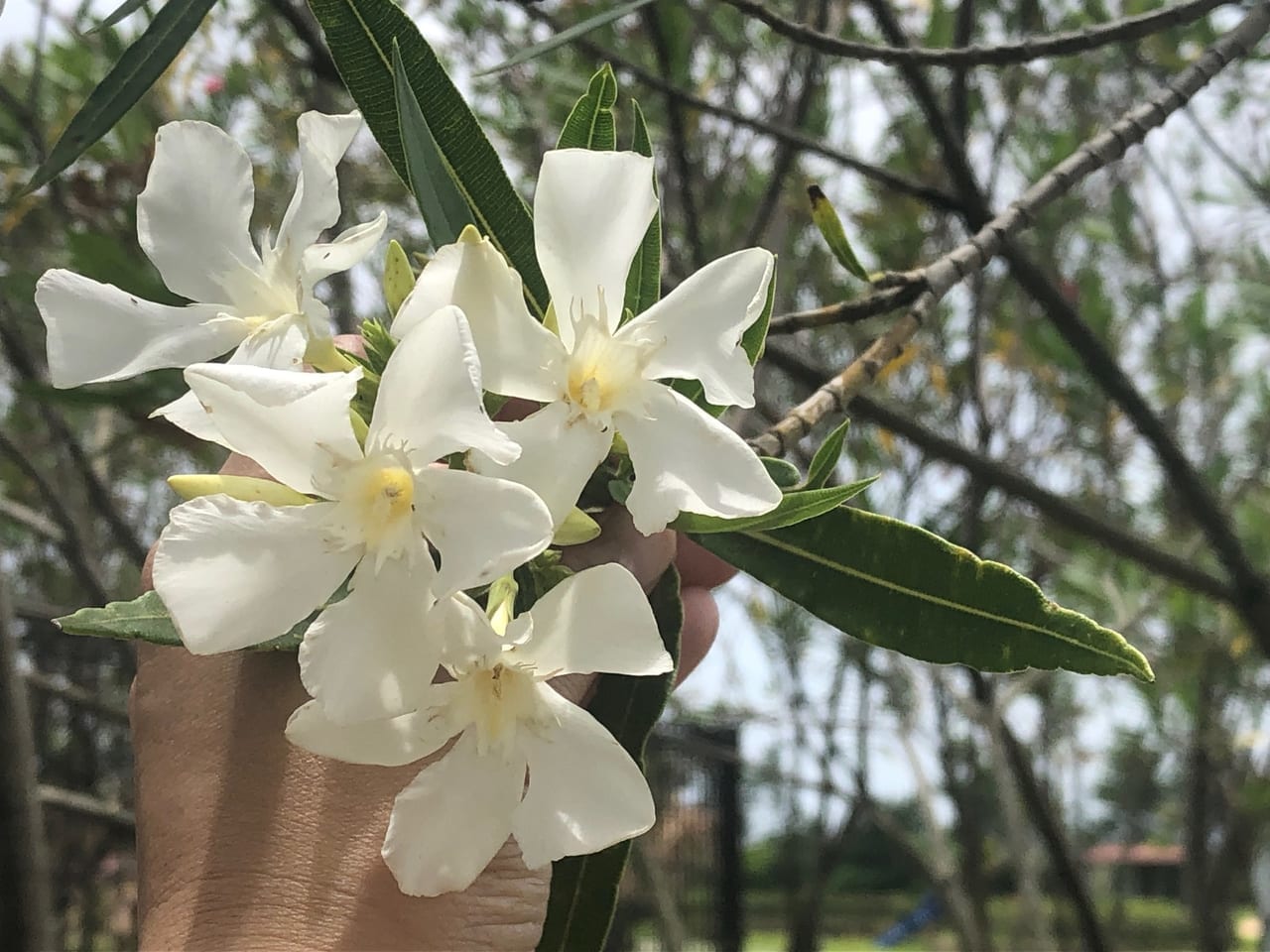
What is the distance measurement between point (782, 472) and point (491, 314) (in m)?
0.19

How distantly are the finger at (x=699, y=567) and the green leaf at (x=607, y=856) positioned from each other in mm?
174

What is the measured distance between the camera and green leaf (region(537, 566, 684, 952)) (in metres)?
0.61

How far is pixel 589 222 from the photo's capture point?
475 mm

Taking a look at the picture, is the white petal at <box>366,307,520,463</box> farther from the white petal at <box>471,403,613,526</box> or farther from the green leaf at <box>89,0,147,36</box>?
the green leaf at <box>89,0,147,36</box>

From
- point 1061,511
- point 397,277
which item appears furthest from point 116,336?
point 1061,511

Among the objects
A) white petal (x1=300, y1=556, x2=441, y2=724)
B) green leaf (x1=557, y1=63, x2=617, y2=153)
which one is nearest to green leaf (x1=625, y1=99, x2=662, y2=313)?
green leaf (x1=557, y1=63, x2=617, y2=153)

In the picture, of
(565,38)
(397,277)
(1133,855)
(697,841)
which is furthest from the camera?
(1133,855)

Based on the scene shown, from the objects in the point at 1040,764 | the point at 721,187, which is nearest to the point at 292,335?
the point at 721,187

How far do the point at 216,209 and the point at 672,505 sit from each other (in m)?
0.33

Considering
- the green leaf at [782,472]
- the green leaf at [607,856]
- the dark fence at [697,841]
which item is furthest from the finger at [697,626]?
the dark fence at [697,841]

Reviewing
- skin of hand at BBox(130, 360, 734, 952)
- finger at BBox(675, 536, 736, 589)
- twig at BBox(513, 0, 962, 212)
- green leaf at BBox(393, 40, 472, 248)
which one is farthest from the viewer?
twig at BBox(513, 0, 962, 212)

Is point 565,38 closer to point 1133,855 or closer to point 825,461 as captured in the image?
point 825,461

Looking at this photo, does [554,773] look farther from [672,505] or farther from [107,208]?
[107,208]

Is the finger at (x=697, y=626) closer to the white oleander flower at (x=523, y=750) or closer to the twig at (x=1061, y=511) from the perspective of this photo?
the white oleander flower at (x=523, y=750)
